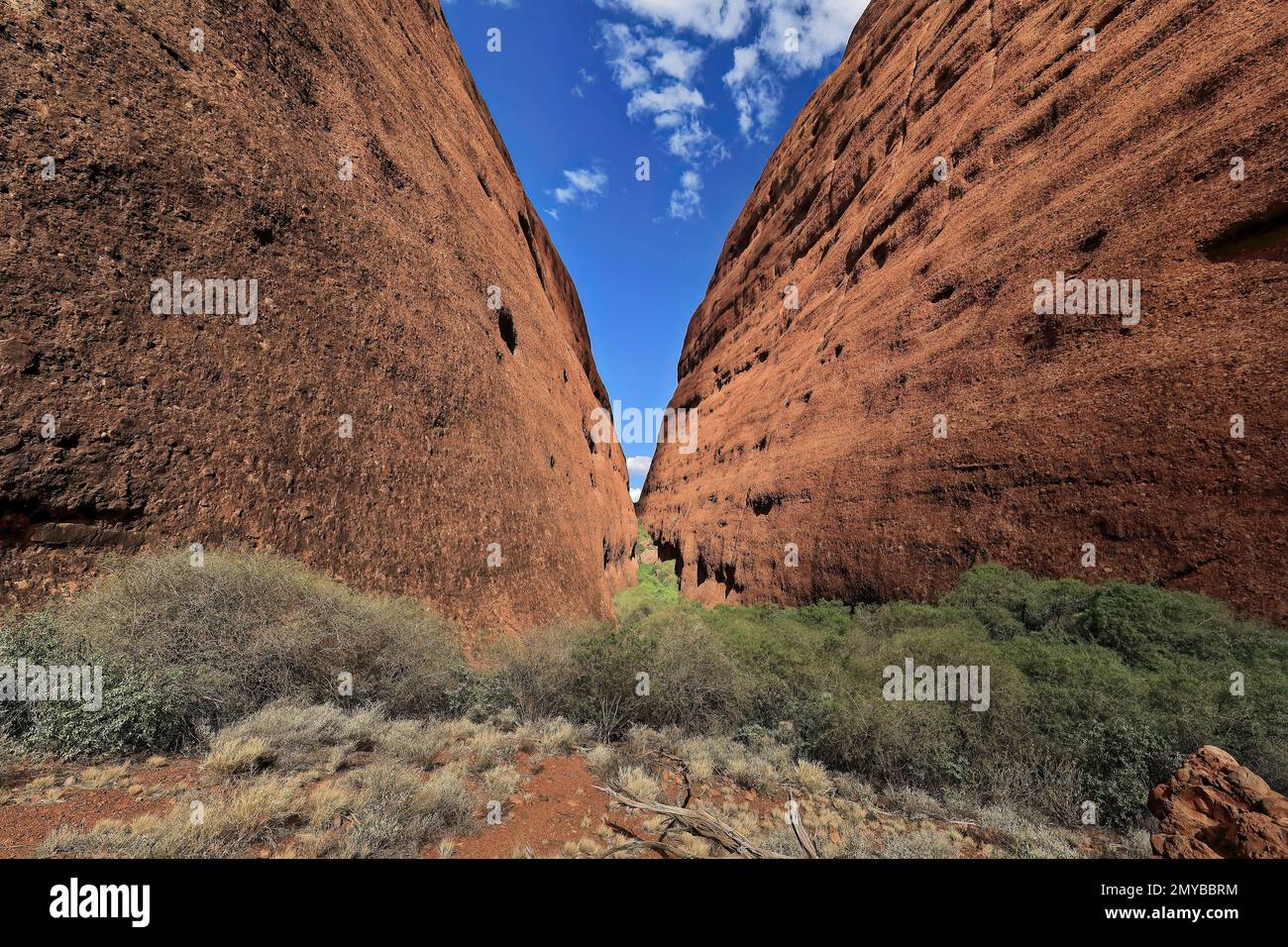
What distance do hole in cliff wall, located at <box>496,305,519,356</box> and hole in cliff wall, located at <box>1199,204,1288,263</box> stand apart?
12.5m

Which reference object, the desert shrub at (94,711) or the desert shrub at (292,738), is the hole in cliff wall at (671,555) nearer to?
the desert shrub at (292,738)

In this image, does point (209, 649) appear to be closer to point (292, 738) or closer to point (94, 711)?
point (94, 711)

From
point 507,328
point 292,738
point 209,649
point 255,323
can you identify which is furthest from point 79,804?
point 507,328

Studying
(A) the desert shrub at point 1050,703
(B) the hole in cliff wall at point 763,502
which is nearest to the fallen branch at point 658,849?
(A) the desert shrub at point 1050,703

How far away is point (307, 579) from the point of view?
4656 millimetres

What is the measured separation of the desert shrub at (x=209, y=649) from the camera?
2.94m

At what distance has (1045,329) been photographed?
25.8ft

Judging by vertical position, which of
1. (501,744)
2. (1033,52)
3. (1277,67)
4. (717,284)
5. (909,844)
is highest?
(717,284)

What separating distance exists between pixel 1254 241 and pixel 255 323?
12736 millimetres

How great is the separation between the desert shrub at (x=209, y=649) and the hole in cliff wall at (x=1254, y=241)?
37.1 ft
